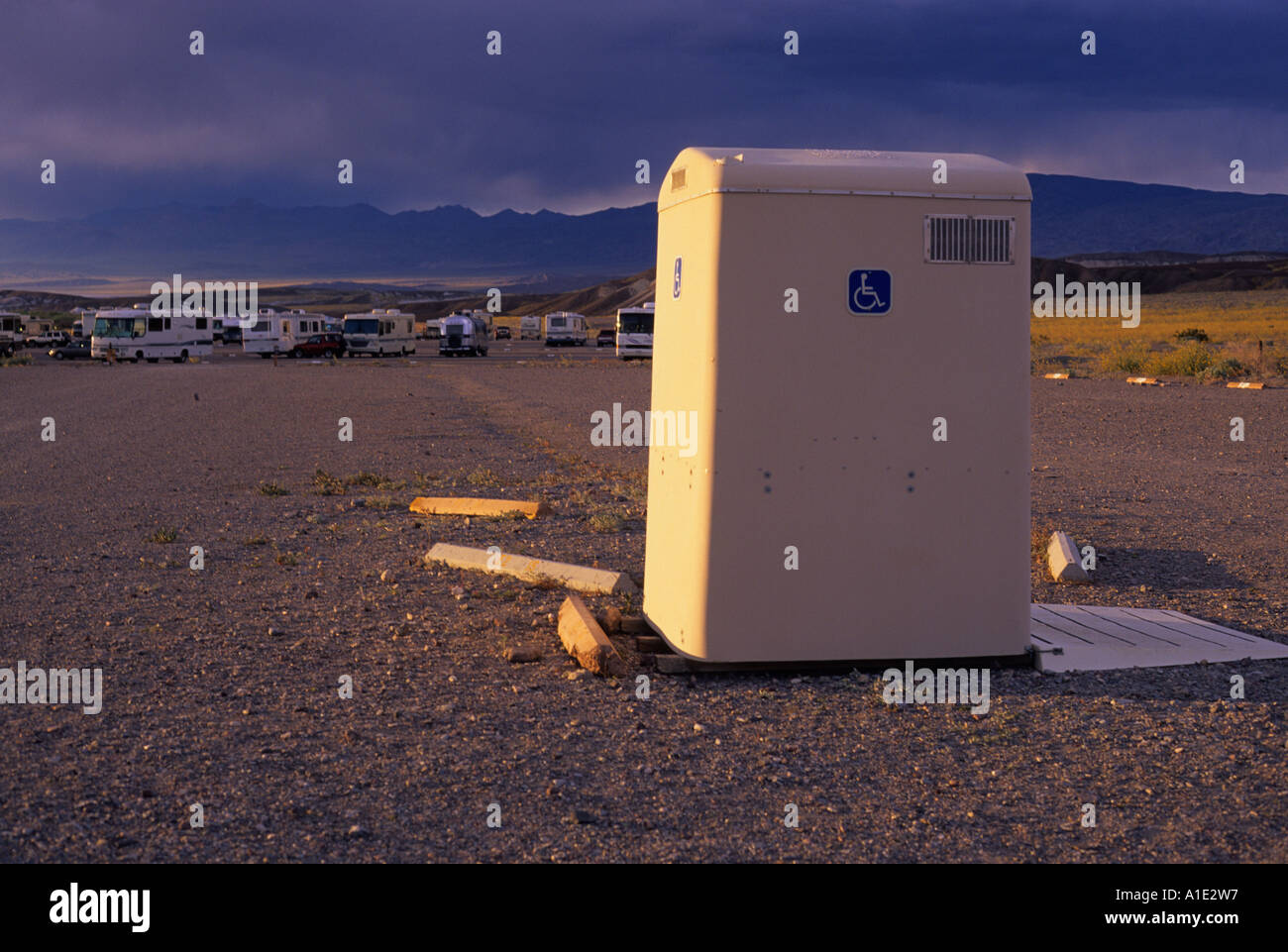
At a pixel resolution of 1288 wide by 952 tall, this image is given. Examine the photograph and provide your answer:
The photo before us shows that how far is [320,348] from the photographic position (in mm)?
59938

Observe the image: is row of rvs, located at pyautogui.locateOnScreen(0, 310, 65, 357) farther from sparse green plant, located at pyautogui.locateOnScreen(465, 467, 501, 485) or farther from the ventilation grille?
the ventilation grille

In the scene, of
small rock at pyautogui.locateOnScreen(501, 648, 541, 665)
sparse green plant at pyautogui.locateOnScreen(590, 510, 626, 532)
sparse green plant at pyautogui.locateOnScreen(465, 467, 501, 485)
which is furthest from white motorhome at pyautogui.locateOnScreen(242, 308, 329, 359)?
small rock at pyautogui.locateOnScreen(501, 648, 541, 665)

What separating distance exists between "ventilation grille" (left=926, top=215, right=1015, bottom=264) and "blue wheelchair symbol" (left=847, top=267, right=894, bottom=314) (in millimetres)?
215

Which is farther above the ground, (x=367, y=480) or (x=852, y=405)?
(x=852, y=405)

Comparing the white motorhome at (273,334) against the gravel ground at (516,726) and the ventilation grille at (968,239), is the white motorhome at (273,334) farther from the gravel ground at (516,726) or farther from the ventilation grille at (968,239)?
the ventilation grille at (968,239)

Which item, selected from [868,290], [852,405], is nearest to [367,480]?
[852,405]

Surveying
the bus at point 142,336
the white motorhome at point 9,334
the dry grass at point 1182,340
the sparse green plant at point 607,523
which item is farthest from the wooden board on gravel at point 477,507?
the white motorhome at point 9,334

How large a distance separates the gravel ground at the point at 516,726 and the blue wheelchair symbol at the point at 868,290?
154 cm

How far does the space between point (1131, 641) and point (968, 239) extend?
2.03 meters

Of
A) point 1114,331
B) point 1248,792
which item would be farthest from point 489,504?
point 1114,331

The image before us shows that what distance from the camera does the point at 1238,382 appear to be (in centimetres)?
2711

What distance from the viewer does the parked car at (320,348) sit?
59656 millimetres

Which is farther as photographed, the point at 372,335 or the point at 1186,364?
the point at 372,335

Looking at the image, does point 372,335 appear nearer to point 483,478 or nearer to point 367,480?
point 483,478
